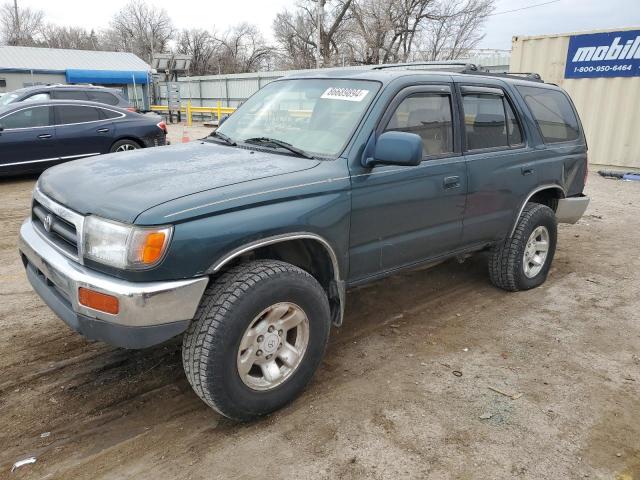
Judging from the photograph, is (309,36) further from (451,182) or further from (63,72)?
(451,182)

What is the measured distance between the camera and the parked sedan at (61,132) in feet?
29.5

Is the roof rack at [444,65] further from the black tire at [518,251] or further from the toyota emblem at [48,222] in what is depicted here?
the toyota emblem at [48,222]

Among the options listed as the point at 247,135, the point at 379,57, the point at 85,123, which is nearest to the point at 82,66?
the point at 379,57

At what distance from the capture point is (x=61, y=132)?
30.9 feet

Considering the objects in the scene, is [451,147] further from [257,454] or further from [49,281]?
[49,281]

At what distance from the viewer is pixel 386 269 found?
3521 millimetres

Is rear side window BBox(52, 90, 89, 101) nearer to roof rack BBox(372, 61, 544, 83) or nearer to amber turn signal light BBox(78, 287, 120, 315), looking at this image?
roof rack BBox(372, 61, 544, 83)

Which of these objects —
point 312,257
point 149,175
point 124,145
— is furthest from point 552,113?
point 124,145

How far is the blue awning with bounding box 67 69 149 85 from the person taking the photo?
106 ft

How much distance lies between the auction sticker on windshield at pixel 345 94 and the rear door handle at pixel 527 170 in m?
1.74

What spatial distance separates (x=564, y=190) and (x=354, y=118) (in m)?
2.73

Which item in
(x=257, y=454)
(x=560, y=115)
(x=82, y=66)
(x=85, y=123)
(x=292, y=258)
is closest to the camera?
(x=257, y=454)

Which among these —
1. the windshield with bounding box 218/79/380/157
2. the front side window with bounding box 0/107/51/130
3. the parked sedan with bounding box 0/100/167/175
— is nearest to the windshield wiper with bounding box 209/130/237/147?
the windshield with bounding box 218/79/380/157

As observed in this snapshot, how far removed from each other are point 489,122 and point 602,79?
8400mm
